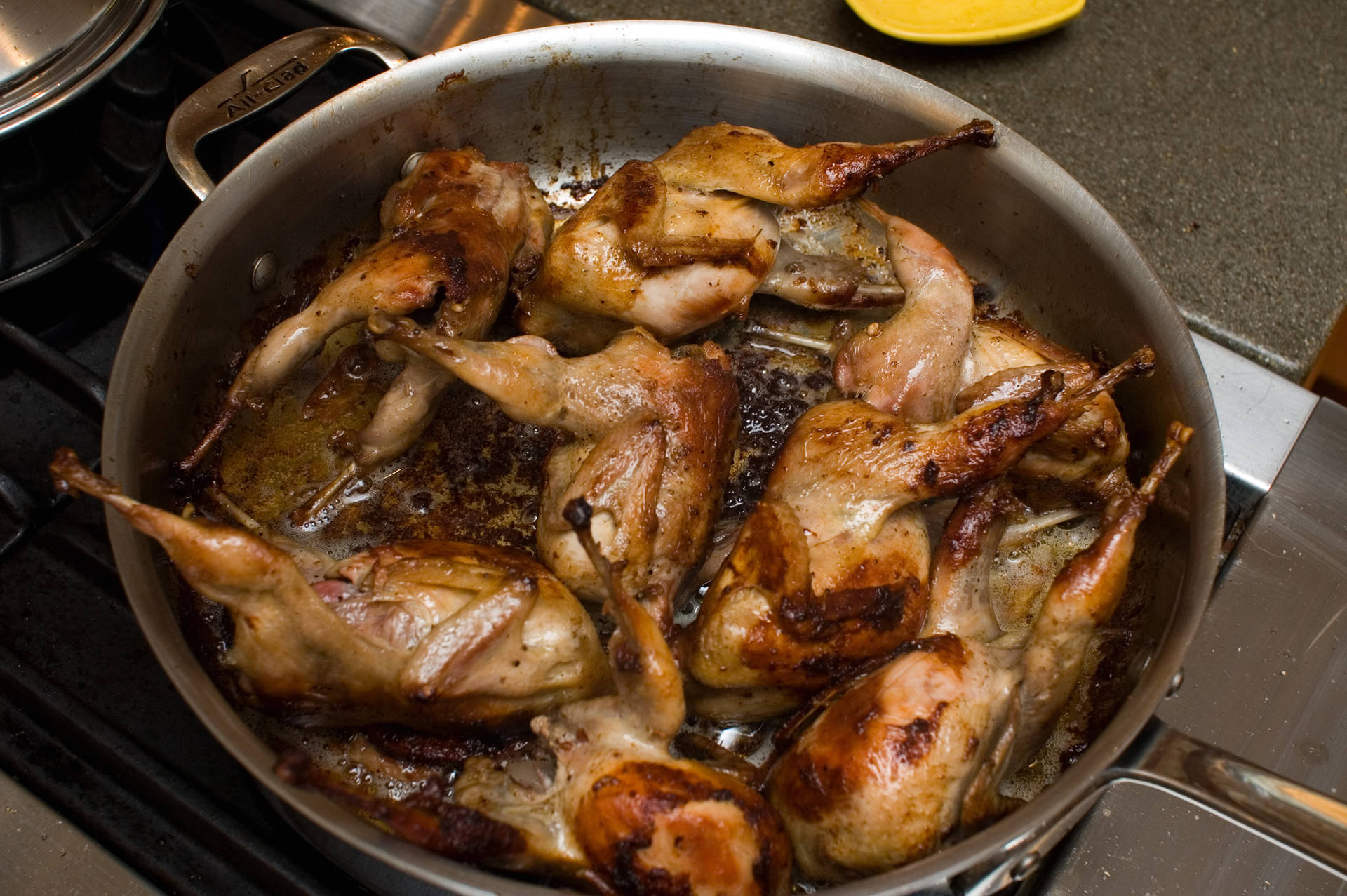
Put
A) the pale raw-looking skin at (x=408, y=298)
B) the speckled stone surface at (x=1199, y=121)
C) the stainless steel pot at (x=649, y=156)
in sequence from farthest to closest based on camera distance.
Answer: the speckled stone surface at (x=1199, y=121), the pale raw-looking skin at (x=408, y=298), the stainless steel pot at (x=649, y=156)

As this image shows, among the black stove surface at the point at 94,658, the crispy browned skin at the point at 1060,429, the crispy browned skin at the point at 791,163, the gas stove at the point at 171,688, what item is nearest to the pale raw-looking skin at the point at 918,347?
the crispy browned skin at the point at 1060,429

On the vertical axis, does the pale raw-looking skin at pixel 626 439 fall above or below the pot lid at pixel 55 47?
below

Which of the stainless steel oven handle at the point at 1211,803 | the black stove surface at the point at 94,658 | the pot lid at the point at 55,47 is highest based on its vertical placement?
the pot lid at the point at 55,47

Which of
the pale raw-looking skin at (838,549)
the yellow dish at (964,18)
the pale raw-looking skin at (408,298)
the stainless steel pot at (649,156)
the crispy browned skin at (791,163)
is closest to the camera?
the stainless steel pot at (649,156)

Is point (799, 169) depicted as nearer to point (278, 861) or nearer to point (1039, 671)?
point (1039, 671)

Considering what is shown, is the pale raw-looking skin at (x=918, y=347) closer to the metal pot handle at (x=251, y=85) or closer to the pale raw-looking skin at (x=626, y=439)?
the pale raw-looking skin at (x=626, y=439)

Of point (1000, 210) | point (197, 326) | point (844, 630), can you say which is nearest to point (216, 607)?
point (197, 326)

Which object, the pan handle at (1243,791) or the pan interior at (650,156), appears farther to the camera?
the pan interior at (650,156)
